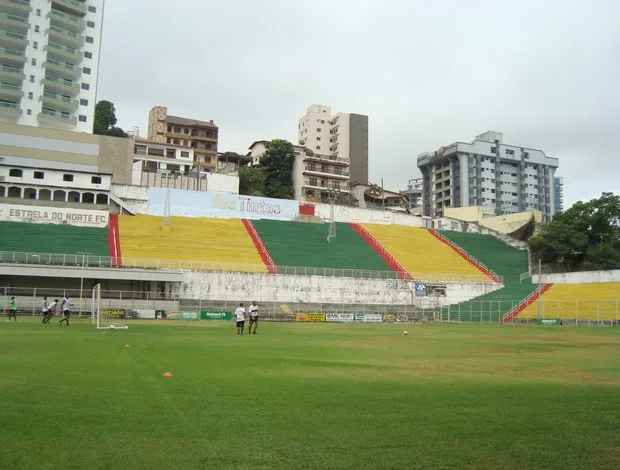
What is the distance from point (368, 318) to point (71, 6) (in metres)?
80.4

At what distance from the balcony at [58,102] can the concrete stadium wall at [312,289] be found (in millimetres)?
57496

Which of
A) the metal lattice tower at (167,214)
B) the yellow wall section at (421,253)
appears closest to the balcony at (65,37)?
the metal lattice tower at (167,214)

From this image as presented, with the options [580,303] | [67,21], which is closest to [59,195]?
[67,21]

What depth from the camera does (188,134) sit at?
Result: 392 feet

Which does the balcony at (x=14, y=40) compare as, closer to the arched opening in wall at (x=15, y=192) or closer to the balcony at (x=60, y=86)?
the balcony at (x=60, y=86)

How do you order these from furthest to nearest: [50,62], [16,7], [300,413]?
[50,62] < [16,7] < [300,413]

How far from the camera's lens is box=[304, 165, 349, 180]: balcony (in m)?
116

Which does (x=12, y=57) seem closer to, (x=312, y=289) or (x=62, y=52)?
(x=62, y=52)

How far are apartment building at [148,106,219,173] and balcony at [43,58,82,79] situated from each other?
72.8ft

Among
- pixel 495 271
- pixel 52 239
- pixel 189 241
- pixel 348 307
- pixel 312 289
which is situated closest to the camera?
pixel 348 307

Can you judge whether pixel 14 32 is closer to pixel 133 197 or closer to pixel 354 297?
pixel 133 197

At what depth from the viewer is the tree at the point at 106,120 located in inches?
4318

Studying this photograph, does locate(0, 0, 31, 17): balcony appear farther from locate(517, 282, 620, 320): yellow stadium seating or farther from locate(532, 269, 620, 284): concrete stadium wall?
locate(517, 282, 620, 320): yellow stadium seating

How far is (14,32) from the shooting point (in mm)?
91938
